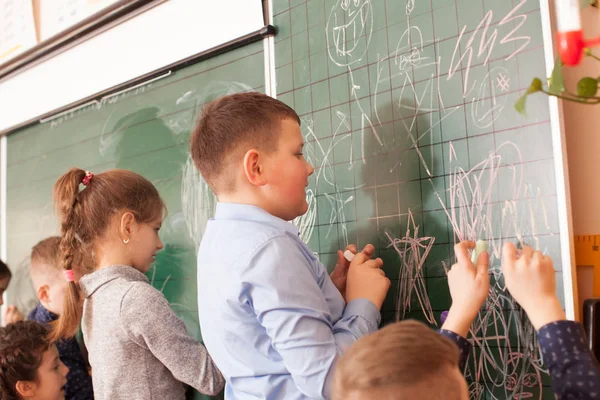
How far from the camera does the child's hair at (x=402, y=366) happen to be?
0.80m

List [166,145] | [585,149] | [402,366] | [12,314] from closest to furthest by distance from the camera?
[402,366] < [585,149] < [166,145] < [12,314]

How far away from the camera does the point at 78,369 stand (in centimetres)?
210

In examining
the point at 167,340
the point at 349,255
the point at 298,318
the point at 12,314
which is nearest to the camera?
the point at 298,318

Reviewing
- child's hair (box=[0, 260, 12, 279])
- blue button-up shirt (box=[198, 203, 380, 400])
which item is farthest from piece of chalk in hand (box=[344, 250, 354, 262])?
child's hair (box=[0, 260, 12, 279])

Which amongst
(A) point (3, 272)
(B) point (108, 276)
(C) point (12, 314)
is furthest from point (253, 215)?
(C) point (12, 314)

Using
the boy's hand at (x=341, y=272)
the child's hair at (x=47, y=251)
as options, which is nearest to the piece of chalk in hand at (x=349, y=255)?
the boy's hand at (x=341, y=272)

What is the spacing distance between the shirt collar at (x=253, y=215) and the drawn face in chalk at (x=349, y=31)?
0.47 meters

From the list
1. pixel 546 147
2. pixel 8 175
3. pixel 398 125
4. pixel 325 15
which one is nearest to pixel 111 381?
pixel 398 125

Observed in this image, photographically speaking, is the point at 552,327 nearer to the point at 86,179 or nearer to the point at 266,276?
the point at 266,276

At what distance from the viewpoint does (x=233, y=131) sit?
129 centimetres

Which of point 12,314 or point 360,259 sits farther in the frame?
point 12,314

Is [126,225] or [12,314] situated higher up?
[126,225]

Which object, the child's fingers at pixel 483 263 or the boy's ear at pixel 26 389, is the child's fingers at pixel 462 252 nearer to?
the child's fingers at pixel 483 263

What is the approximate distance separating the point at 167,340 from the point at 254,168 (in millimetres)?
549
